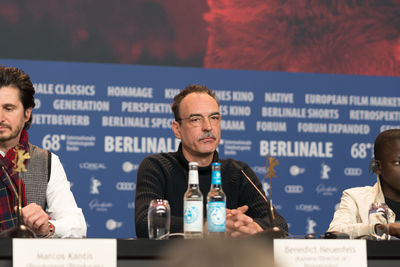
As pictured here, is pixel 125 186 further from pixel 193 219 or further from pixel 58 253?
pixel 58 253

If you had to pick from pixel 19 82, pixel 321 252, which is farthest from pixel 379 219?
pixel 19 82

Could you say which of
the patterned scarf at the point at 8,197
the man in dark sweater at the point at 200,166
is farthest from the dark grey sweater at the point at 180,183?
the patterned scarf at the point at 8,197

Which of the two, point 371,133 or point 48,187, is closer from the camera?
point 48,187

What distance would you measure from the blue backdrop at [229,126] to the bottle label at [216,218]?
2.08 m

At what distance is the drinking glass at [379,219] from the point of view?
2.06 metres

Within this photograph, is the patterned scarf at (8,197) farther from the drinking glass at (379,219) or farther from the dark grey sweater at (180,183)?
the drinking glass at (379,219)

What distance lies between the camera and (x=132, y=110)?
3.94m

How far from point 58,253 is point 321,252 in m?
0.69

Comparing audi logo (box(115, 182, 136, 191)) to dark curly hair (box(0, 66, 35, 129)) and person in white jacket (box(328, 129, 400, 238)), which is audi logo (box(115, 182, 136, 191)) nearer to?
dark curly hair (box(0, 66, 35, 129))

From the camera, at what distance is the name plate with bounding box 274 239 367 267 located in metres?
1.59

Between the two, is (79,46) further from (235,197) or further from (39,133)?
(235,197)

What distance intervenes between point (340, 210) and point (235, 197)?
1.65ft

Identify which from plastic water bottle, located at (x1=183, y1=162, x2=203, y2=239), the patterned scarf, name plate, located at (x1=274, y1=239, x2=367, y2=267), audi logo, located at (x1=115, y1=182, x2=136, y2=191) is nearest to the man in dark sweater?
the patterned scarf

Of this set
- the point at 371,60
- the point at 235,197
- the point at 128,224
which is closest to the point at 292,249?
the point at 235,197
